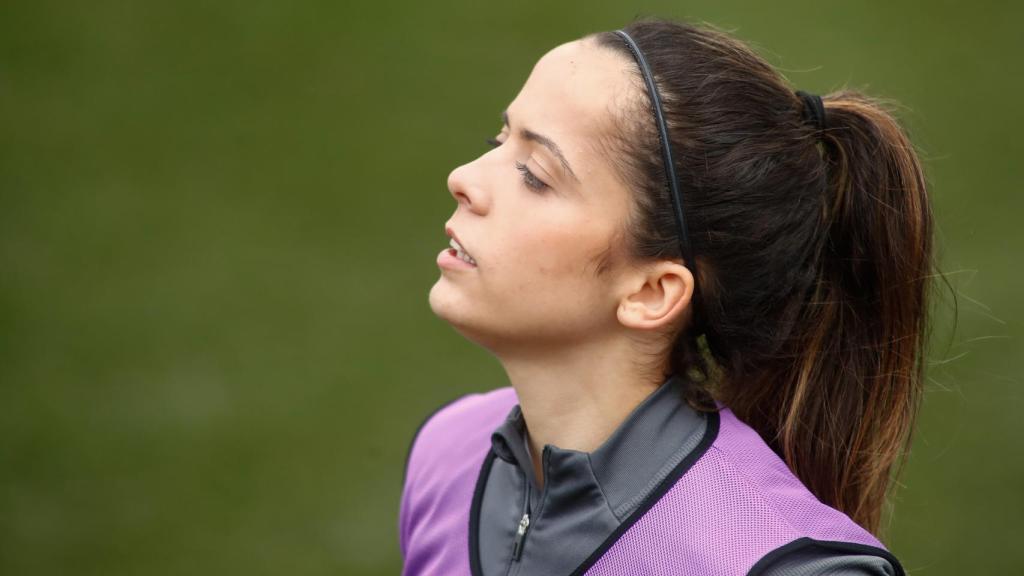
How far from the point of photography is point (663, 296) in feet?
7.30

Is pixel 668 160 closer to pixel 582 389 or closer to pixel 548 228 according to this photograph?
pixel 548 228

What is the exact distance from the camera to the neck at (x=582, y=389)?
2242 mm

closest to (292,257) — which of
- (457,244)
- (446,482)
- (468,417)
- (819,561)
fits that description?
(468,417)

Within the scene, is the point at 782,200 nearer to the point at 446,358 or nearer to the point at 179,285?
the point at 446,358

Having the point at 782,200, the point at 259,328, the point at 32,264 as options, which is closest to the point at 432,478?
the point at 782,200

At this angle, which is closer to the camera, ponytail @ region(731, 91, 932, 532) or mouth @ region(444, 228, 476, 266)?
mouth @ region(444, 228, 476, 266)

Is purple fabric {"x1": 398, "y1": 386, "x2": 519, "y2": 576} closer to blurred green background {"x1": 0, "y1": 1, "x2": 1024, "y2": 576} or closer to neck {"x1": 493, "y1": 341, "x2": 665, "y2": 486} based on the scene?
neck {"x1": 493, "y1": 341, "x2": 665, "y2": 486}

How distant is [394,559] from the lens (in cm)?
423

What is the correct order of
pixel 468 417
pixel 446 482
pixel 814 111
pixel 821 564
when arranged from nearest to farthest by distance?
pixel 821 564 → pixel 814 111 → pixel 446 482 → pixel 468 417

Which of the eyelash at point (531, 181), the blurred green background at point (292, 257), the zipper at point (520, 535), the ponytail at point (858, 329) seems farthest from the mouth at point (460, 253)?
the blurred green background at point (292, 257)

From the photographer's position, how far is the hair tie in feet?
7.61

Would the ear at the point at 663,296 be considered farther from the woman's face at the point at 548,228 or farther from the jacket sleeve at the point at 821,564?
the jacket sleeve at the point at 821,564

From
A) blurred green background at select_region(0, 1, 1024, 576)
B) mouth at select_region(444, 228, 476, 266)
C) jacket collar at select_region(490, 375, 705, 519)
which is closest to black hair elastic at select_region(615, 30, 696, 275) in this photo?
jacket collar at select_region(490, 375, 705, 519)

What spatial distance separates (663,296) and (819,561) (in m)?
0.51
